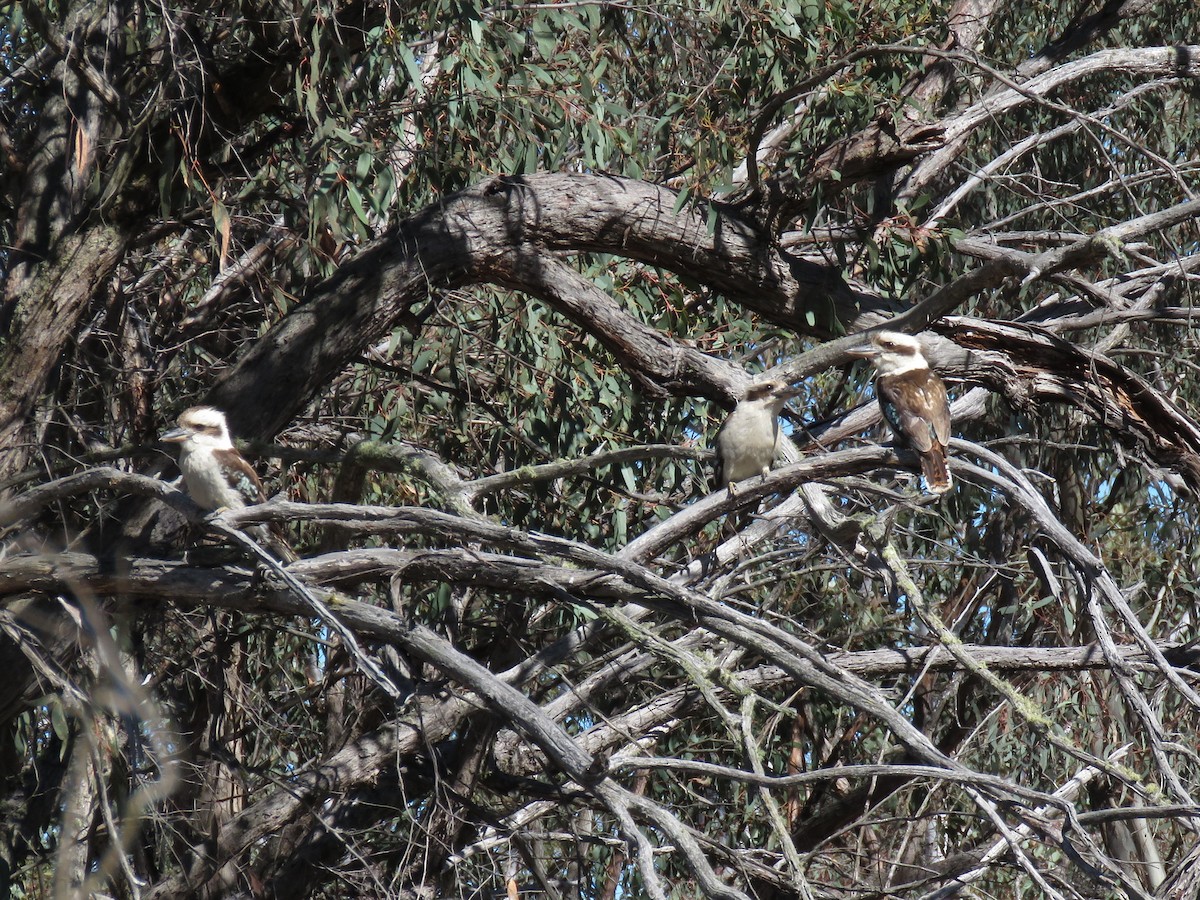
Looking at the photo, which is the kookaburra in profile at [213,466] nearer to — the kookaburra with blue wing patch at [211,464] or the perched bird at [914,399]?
the kookaburra with blue wing patch at [211,464]

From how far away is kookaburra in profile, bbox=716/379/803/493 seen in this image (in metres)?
3.94

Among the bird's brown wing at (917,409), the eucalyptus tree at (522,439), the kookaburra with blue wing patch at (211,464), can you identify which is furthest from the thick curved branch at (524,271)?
the bird's brown wing at (917,409)

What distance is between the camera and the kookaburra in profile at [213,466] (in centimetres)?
345

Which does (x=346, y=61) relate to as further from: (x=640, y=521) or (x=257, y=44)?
(x=640, y=521)

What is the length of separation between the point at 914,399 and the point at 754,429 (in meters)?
0.44

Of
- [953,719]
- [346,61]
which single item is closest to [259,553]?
[346,61]

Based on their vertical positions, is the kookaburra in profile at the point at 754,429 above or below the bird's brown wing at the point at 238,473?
above

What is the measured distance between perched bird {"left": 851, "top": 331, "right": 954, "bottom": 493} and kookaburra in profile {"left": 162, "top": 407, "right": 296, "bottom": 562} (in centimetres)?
165

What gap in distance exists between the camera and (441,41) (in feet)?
14.7

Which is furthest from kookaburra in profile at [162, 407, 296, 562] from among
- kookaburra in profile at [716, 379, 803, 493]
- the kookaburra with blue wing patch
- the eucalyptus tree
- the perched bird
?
the perched bird

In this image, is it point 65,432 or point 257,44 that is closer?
point 257,44

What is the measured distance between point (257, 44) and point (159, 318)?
1519 mm

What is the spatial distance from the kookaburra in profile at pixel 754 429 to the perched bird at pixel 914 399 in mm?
272

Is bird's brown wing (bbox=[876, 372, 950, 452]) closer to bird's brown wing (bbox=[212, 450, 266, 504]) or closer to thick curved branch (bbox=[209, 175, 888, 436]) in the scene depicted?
thick curved branch (bbox=[209, 175, 888, 436])
